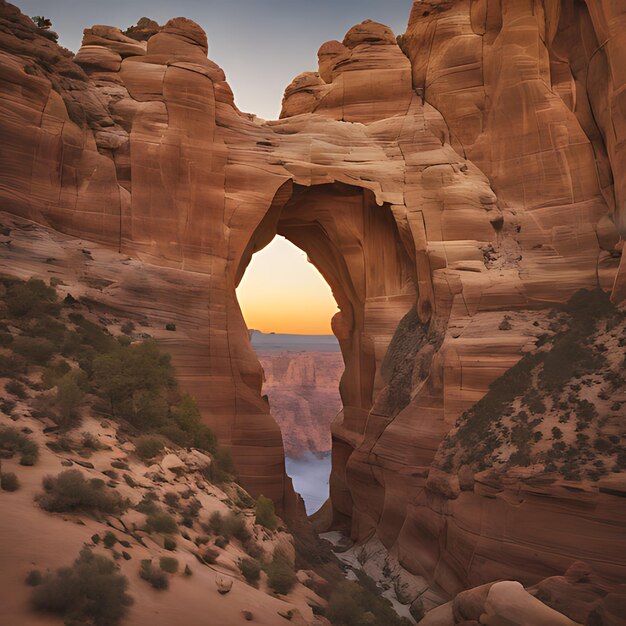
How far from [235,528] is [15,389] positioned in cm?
592

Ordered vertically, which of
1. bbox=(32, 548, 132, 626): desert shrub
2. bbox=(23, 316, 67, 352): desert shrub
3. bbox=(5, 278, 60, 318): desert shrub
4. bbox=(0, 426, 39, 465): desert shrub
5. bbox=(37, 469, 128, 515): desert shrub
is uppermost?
bbox=(5, 278, 60, 318): desert shrub

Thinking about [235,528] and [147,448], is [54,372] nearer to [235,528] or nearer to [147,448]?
[147,448]

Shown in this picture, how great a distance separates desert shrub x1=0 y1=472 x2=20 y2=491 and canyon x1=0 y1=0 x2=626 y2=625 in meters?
10.7

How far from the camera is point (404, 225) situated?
87.6ft

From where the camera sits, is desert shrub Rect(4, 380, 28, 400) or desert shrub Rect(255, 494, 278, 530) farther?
desert shrub Rect(255, 494, 278, 530)

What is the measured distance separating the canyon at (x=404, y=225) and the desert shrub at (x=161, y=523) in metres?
11.1

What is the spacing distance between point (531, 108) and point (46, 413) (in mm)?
24068

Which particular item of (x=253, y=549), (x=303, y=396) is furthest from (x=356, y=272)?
(x=303, y=396)

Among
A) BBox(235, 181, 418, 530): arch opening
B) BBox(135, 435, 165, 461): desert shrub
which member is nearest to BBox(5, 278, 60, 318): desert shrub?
BBox(135, 435, 165, 461): desert shrub

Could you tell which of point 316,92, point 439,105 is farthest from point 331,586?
point 316,92

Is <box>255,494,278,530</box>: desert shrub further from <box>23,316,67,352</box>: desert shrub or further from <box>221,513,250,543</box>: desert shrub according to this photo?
<box>23,316,67,352</box>: desert shrub

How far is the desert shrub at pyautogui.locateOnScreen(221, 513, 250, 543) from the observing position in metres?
11.5

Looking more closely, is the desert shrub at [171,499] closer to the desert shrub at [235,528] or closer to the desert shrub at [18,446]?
the desert shrub at [235,528]

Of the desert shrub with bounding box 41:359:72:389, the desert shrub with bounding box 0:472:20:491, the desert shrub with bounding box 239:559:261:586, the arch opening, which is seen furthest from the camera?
the arch opening
